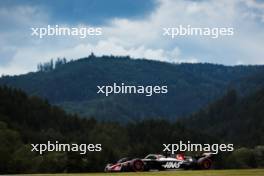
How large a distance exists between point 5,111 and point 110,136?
2902 cm

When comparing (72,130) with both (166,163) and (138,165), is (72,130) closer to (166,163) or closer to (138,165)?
(166,163)

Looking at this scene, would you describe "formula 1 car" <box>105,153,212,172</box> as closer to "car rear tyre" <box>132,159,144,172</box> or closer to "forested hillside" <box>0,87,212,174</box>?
"car rear tyre" <box>132,159,144,172</box>

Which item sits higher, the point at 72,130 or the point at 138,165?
the point at 72,130

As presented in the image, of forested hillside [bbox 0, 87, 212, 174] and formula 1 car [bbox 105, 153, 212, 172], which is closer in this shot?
formula 1 car [bbox 105, 153, 212, 172]

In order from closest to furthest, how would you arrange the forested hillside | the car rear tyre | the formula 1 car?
the car rear tyre, the formula 1 car, the forested hillside

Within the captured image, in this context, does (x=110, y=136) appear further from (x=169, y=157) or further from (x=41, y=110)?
(x=169, y=157)

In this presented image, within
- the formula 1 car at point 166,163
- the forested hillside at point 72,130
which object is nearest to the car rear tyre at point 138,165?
the formula 1 car at point 166,163

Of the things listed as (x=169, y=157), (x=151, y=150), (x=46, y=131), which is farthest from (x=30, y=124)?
(x=169, y=157)

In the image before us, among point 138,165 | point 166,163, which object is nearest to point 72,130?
point 166,163

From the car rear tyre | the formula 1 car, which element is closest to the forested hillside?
the formula 1 car

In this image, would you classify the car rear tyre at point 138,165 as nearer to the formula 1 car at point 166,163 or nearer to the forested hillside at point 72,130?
the formula 1 car at point 166,163

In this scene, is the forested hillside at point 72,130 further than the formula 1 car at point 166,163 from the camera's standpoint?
Yes

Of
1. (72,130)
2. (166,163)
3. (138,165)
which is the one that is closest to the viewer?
(138,165)

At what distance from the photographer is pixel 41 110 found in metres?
197
